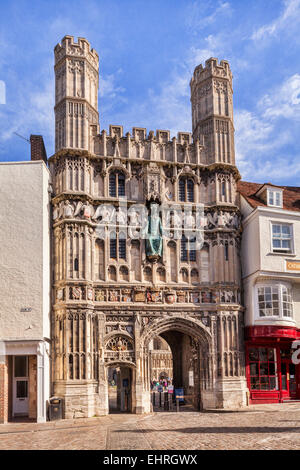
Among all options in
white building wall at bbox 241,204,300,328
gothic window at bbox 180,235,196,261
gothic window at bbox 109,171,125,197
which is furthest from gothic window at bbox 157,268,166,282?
gothic window at bbox 109,171,125,197

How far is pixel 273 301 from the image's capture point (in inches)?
1262

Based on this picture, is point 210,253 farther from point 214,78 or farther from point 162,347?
point 162,347

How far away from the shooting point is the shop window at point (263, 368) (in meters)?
33.0

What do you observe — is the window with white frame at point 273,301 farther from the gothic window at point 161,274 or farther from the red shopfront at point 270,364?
the gothic window at point 161,274

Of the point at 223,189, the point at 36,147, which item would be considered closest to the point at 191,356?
the point at 223,189

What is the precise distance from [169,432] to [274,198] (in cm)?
1739

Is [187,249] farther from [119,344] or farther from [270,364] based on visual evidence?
[270,364]

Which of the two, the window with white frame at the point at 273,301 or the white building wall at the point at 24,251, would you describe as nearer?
the white building wall at the point at 24,251

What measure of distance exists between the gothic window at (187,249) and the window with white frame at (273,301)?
14.4ft

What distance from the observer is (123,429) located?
2341cm

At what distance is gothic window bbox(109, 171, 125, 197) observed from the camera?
33344 millimetres

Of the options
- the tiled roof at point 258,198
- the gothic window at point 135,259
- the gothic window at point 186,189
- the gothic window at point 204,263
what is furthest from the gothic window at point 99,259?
the tiled roof at point 258,198

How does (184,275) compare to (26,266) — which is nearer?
(26,266)
